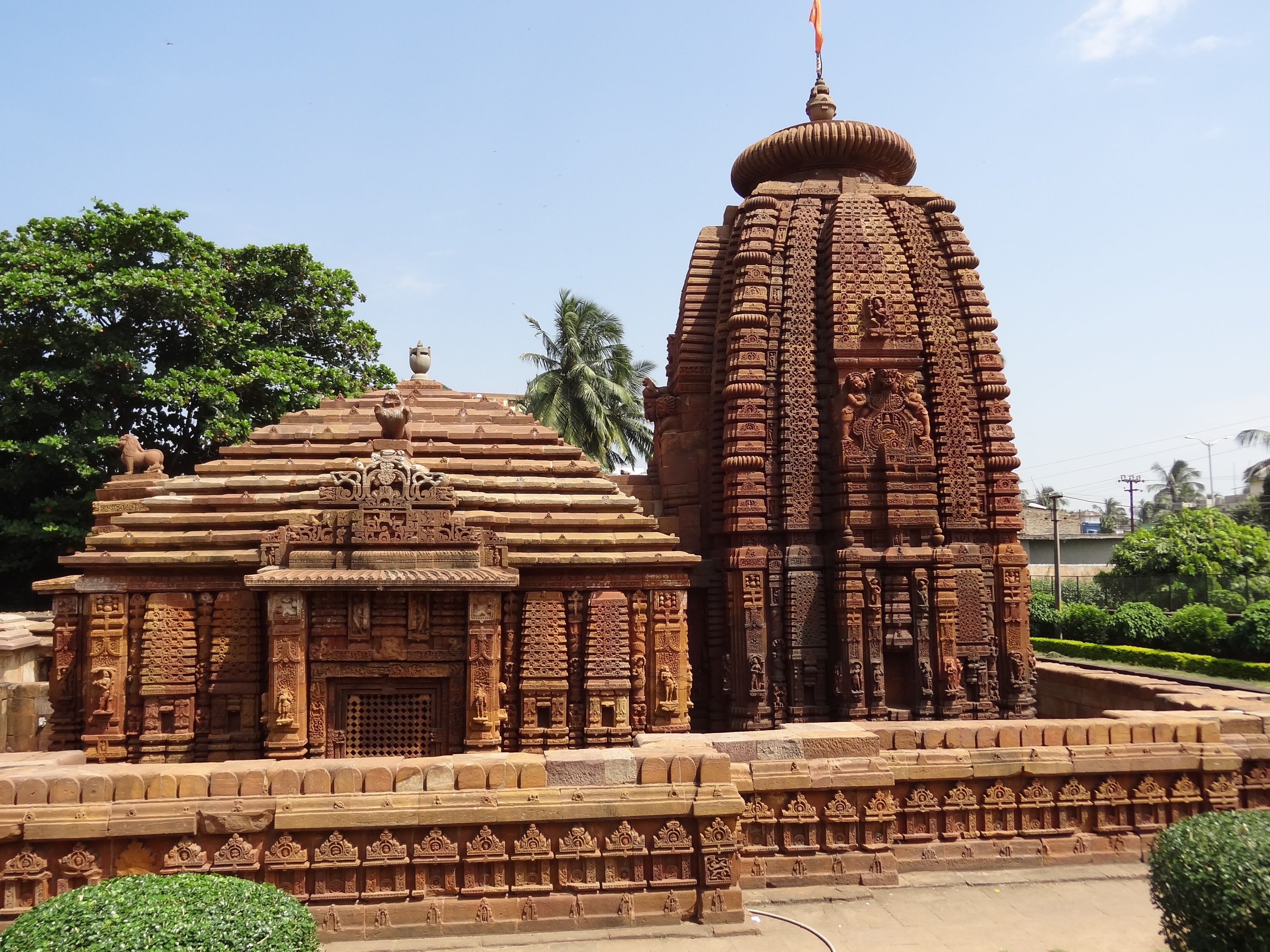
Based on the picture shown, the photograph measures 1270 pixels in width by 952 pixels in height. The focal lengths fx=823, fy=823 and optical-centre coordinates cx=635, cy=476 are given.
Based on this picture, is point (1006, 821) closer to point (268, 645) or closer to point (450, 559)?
point (450, 559)

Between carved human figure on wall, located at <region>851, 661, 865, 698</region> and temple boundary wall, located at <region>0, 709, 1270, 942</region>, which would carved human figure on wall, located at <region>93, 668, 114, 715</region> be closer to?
temple boundary wall, located at <region>0, 709, 1270, 942</region>

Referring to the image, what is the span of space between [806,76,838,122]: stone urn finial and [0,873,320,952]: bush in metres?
14.6

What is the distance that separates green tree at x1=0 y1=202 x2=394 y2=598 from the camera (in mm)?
19781

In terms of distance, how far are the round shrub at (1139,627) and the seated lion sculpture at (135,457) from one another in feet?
89.3

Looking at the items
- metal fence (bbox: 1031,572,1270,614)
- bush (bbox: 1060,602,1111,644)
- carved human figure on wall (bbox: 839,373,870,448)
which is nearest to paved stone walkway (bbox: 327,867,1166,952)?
carved human figure on wall (bbox: 839,373,870,448)

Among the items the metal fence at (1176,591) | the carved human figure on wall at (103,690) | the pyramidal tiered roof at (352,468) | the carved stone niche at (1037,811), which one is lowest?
the carved stone niche at (1037,811)

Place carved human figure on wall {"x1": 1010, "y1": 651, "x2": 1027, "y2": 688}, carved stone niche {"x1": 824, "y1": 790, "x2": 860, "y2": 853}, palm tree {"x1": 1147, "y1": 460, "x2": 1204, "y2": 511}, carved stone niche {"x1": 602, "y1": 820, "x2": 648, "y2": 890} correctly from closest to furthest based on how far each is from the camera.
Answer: carved stone niche {"x1": 602, "y1": 820, "x2": 648, "y2": 890} → carved stone niche {"x1": 824, "y1": 790, "x2": 860, "y2": 853} → carved human figure on wall {"x1": 1010, "y1": 651, "x2": 1027, "y2": 688} → palm tree {"x1": 1147, "y1": 460, "x2": 1204, "y2": 511}

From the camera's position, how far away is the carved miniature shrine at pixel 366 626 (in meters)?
9.03

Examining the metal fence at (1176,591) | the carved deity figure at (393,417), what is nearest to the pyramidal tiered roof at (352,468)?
the carved deity figure at (393,417)

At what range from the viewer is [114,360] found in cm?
1992

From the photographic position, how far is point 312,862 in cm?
624

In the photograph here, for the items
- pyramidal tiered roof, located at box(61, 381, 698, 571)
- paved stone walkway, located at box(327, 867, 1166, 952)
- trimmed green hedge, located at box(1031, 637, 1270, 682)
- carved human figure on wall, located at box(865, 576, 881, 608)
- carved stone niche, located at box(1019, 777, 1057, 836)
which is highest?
pyramidal tiered roof, located at box(61, 381, 698, 571)

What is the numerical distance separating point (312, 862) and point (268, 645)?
3459 mm

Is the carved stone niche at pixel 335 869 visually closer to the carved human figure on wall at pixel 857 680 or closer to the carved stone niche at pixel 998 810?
the carved stone niche at pixel 998 810
